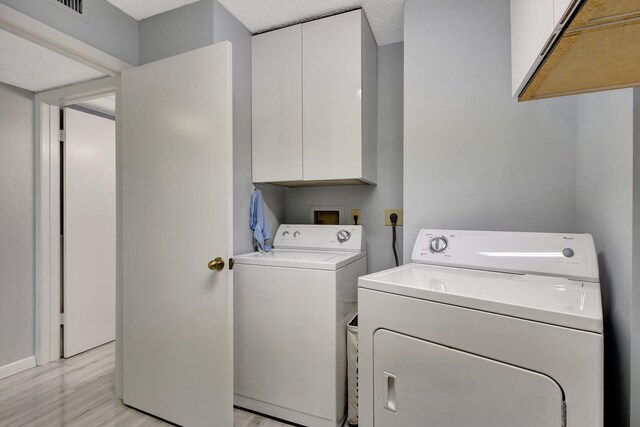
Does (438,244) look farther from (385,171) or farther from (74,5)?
(74,5)

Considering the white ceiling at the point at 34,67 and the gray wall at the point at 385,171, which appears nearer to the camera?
the white ceiling at the point at 34,67

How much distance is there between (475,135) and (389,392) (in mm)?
1271

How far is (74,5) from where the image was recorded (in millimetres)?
→ 1544

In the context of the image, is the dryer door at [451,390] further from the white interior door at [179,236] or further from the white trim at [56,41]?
the white trim at [56,41]

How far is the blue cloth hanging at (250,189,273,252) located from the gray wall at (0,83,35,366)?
188cm

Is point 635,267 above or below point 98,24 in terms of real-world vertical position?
below

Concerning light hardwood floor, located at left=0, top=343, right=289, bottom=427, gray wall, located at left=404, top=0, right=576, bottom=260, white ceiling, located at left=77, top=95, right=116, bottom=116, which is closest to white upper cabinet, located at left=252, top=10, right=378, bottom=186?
gray wall, located at left=404, top=0, right=576, bottom=260

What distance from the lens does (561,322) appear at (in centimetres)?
72

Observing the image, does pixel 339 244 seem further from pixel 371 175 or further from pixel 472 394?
pixel 472 394

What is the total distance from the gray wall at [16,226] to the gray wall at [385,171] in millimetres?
2509

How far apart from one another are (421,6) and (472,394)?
72.5 inches

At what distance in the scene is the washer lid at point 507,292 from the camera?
73 centimetres

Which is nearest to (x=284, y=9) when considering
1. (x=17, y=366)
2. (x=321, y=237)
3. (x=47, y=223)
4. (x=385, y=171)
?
(x=385, y=171)

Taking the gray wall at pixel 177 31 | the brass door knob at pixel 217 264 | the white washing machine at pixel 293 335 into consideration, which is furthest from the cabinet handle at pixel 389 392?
the gray wall at pixel 177 31
